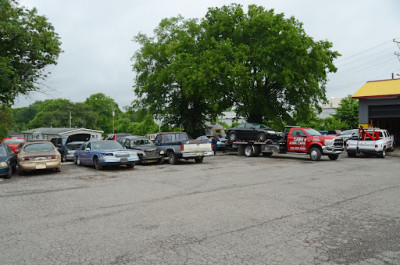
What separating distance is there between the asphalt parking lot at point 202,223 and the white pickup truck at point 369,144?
11.9m

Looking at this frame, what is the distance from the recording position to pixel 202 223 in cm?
614

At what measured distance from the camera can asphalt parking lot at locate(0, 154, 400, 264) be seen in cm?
458

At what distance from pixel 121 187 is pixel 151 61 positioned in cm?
3235

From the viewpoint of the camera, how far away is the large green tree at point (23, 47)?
61.6 feet

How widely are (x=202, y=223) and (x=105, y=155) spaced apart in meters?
10.0

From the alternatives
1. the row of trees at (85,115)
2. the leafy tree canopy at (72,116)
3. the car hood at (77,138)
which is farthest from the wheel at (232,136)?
the leafy tree canopy at (72,116)

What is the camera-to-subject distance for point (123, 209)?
291 inches

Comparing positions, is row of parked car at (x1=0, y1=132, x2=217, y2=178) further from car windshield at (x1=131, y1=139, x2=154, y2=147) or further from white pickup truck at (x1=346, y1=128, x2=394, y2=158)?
white pickup truck at (x1=346, y1=128, x2=394, y2=158)

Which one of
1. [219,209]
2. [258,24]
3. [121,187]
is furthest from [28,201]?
[258,24]

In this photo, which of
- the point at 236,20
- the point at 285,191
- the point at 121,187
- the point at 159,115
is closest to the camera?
the point at 285,191

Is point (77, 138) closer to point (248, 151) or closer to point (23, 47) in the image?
point (23, 47)

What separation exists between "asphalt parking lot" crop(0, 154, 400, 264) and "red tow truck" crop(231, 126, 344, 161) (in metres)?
8.84

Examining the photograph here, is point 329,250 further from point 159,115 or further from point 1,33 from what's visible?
point 159,115

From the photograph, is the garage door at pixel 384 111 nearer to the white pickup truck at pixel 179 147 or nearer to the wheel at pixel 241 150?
the wheel at pixel 241 150
